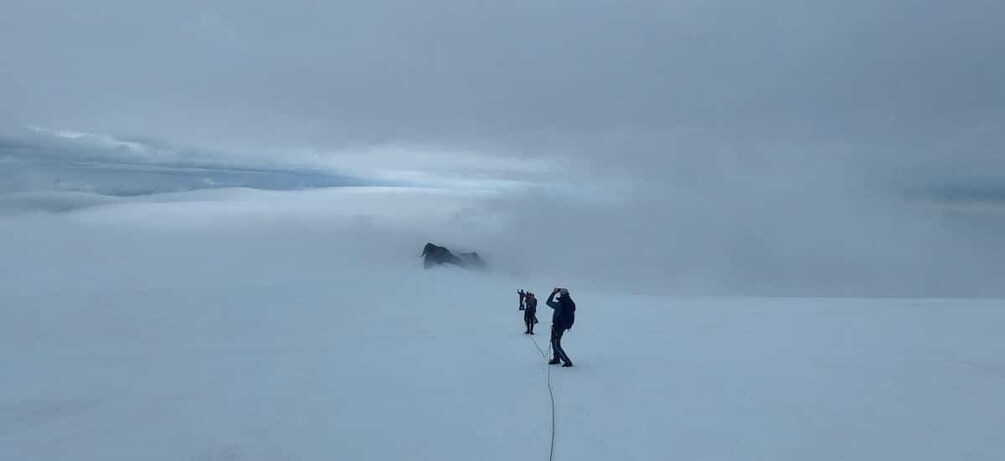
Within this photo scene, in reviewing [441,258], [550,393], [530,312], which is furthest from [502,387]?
[441,258]

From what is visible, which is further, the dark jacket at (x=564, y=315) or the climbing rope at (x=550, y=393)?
the dark jacket at (x=564, y=315)

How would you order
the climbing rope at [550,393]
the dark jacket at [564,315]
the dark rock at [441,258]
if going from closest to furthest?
1. the climbing rope at [550,393]
2. the dark jacket at [564,315]
3. the dark rock at [441,258]

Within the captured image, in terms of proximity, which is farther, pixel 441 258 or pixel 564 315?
pixel 441 258

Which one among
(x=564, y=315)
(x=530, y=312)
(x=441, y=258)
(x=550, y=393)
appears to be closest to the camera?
(x=550, y=393)

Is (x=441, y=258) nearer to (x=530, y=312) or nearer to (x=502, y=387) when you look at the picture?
(x=530, y=312)

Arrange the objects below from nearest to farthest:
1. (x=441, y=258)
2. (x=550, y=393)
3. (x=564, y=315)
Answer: (x=550, y=393) < (x=564, y=315) < (x=441, y=258)

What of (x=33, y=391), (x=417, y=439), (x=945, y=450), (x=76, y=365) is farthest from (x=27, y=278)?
(x=945, y=450)

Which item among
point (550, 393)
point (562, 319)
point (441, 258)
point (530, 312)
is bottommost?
point (441, 258)

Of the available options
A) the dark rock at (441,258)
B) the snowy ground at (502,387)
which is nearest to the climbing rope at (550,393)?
the snowy ground at (502,387)

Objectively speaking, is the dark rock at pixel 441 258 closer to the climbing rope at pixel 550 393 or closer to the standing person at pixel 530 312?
the standing person at pixel 530 312

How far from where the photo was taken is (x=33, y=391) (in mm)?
→ 11234

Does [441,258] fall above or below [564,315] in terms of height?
below

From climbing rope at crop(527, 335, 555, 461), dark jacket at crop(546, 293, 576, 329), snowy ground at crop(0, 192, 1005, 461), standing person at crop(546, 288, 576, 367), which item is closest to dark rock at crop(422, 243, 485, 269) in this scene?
snowy ground at crop(0, 192, 1005, 461)

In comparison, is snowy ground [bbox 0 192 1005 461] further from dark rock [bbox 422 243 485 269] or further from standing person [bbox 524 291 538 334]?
dark rock [bbox 422 243 485 269]
